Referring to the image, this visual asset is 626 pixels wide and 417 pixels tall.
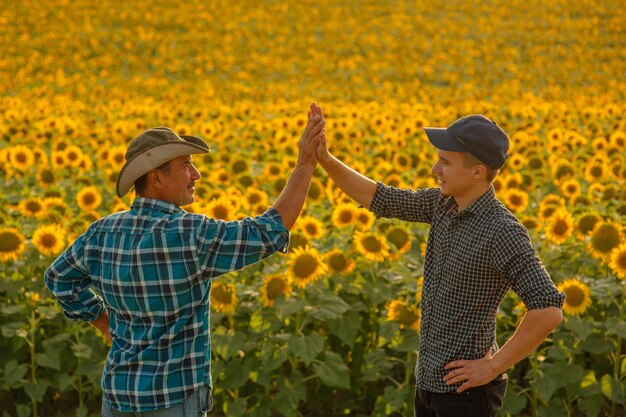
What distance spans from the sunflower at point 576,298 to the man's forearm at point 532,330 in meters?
2.16

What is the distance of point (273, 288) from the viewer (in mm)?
5277

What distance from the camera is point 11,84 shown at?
24.8 m

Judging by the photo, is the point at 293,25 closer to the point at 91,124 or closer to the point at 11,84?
the point at 11,84

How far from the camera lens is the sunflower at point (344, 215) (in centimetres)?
630

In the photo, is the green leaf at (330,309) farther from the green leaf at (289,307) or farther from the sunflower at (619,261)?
the sunflower at (619,261)

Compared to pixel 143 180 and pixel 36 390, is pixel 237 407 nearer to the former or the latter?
pixel 36 390

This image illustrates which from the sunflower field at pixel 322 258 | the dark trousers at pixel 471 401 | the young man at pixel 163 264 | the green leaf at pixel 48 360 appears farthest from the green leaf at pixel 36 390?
the dark trousers at pixel 471 401

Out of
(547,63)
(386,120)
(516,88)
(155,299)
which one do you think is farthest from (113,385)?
(547,63)

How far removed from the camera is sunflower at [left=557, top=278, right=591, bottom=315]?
16.8 feet

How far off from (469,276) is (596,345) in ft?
7.43

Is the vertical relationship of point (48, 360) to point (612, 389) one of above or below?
above

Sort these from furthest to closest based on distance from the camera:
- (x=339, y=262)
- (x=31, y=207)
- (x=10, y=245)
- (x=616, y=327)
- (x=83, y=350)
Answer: (x=31, y=207)
(x=10, y=245)
(x=339, y=262)
(x=83, y=350)
(x=616, y=327)

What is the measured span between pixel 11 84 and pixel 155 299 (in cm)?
2334

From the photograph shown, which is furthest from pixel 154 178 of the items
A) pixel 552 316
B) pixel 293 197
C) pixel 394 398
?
pixel 394 398
